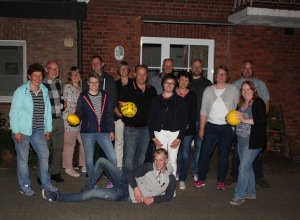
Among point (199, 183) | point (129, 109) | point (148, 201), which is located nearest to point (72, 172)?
point (129, 109)

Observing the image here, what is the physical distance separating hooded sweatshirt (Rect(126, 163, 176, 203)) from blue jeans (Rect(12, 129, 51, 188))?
1452 mm

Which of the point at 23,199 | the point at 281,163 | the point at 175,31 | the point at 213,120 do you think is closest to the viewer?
the point at 23,199

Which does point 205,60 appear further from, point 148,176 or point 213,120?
point 148,176

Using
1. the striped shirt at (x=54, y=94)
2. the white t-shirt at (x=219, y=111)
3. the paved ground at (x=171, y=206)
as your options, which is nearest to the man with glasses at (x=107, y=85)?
the striped shirt at (x=54, y=94)

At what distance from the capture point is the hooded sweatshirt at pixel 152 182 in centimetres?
522

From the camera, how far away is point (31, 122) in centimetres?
552

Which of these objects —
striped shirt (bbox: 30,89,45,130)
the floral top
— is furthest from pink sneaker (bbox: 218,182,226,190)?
striped shirt (bbox: 30,89,45,130)

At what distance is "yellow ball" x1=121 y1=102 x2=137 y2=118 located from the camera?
19.1 feet

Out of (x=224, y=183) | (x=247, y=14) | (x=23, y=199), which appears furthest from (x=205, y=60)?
(x=23, y=199)

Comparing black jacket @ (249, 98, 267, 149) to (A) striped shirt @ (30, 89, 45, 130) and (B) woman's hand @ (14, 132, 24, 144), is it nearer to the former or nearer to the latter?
(A) striped shirt @ (30, 89, 45, 130)

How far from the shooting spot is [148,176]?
17.3 feet

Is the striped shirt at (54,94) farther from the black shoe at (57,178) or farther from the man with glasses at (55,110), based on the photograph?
the black shoe at (57,178)

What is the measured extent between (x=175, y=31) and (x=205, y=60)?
1.15 meters

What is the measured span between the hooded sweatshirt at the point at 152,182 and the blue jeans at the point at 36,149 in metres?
1.45
